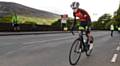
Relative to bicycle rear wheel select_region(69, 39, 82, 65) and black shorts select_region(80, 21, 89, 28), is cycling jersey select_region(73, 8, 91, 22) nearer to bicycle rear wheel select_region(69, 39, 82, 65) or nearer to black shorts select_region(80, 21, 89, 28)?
black shorts select_region(80, 21, 89, 28)

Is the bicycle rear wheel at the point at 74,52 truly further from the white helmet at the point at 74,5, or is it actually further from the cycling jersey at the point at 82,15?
the white helmet at the point at 74,5

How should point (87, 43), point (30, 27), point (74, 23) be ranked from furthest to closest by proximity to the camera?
point (30, 27)
point (87, 43)
point (74, 23)

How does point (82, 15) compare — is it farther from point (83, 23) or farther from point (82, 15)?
point (83, 23)

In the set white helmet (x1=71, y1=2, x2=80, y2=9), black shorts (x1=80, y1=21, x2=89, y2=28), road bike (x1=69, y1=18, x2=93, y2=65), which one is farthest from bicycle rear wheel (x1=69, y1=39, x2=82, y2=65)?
white helmet (x1=71, y1=2, x2=80, y2=9)

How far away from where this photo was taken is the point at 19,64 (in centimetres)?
1050

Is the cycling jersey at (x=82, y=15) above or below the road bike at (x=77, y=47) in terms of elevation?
above

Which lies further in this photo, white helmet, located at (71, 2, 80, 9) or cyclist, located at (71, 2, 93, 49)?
cyclist, located at (71, 2, 93, 49)

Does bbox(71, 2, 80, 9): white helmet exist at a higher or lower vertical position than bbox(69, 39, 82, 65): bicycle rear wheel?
higher

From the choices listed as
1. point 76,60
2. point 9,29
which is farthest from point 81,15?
point 9,29

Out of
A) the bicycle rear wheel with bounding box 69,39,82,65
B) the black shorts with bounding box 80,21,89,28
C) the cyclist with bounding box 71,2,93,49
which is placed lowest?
the bicycle rear wheel with bounding box 69,39,82,65

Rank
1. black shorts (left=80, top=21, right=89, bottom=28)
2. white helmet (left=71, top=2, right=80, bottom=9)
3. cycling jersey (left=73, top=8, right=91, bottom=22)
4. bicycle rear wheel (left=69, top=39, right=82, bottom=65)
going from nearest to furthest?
white helmet (left=71, top=2, right=80, bottom=9)
bicycle rear wheel (left=69, top=39, right=82, bottom=65)
cycling jersey (left=73, top=8, right=91, bottom=22)
black shorts (left=80, top=21, right=89, bottom=28)

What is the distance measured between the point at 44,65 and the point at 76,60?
104cm

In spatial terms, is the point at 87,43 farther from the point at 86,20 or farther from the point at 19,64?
the point at 19,64

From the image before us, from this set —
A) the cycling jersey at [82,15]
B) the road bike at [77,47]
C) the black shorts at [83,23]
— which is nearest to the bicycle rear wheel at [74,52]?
the road bike at [77,47]
